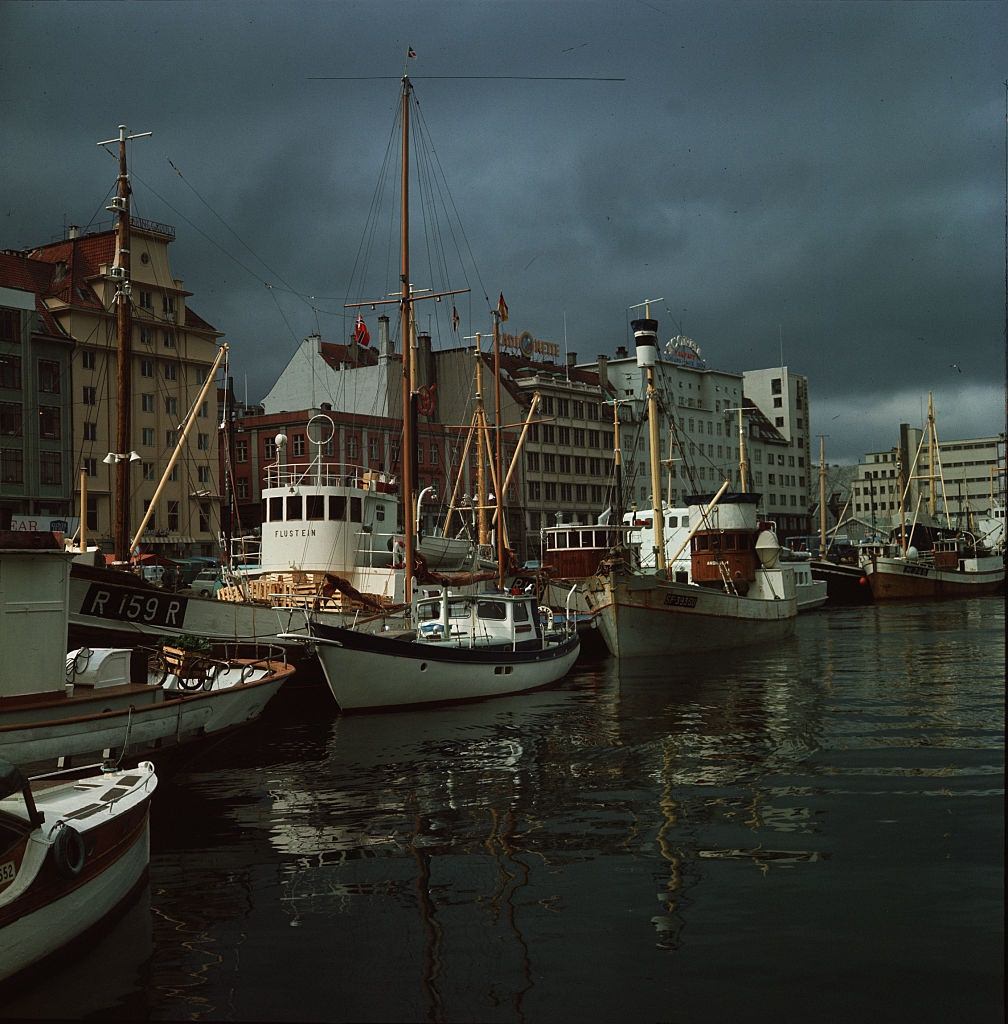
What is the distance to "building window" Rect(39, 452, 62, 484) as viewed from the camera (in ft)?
222

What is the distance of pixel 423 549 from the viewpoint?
1913 inches

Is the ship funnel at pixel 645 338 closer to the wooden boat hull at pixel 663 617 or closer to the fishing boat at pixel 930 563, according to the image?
the wooden boat hull at pixel 663 617

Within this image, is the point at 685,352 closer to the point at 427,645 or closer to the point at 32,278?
the point at 32,278

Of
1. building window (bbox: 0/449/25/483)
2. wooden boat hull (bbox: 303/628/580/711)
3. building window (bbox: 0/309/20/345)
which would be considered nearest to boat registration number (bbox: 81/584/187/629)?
wooden boat hull (bbox: 303/628/580/711)

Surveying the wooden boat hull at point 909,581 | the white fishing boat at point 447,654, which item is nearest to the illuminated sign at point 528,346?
the wooden boat hull at point 909,581

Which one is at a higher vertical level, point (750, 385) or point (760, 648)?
point (750, 385)

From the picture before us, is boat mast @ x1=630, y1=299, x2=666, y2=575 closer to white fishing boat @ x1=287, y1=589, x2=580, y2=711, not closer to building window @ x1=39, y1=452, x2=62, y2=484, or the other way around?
white fishing boat @ x1=287, y1=589, x2=580, y2=711

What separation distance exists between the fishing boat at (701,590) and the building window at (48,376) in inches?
1488

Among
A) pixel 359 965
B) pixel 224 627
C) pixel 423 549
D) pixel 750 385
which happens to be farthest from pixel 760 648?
pixel 750 385

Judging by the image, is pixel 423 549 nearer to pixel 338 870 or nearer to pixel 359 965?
pixel 338 870

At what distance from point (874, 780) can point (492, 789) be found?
639 centimetres

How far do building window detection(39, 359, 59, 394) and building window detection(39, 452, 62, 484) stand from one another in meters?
3.93

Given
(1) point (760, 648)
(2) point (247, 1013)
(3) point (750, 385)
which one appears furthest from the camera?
(3) point (750, 385)

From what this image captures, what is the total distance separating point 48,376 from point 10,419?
415 cm
